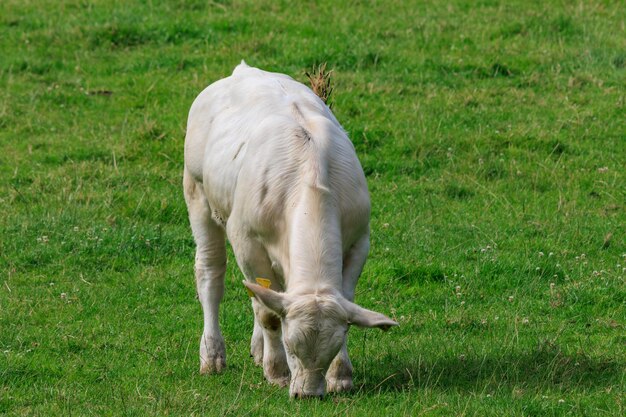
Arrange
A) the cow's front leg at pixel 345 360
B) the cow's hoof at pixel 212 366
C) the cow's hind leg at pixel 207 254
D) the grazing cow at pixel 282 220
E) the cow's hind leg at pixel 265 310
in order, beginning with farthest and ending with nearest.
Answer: the cow's hind leg at pixel 207 254 < the cow's hoof at pixel 212 366 < the cow's hind leg at pixel 265 310 < the cow's front leg at pixel 345 360 < the grazing cow at pixel 282 220

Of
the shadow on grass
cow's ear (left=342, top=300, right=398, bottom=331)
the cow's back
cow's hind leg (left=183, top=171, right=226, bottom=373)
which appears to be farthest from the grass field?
the cow's back

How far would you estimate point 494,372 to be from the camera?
7.83 m

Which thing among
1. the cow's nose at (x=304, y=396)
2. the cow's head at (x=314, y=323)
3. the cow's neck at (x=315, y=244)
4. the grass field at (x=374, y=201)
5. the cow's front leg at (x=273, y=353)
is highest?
the cow's neck at (x=315, y=244)

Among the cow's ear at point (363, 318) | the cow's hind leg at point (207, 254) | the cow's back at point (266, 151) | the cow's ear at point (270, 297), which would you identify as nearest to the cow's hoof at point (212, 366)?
the cow's hind leg at point (207, 254)

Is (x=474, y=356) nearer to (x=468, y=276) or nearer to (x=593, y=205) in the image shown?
(x=468, y=276)

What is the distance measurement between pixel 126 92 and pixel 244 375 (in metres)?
7.49

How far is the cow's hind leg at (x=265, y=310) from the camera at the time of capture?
26.1 feet

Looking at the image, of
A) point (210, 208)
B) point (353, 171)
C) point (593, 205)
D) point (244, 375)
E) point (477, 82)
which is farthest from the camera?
point (477, 82)

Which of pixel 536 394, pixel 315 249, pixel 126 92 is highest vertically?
pixel 315 249

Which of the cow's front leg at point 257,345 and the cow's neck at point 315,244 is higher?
the cow's neck at point 315,244

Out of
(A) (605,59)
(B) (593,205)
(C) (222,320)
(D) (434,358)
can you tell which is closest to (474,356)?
(D) (434,358)

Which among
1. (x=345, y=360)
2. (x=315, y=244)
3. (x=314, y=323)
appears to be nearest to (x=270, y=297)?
(x=314, y=323)

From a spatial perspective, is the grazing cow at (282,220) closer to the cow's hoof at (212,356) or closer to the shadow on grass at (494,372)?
the cow's hoof at (212,356)

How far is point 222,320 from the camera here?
9.58 metres
